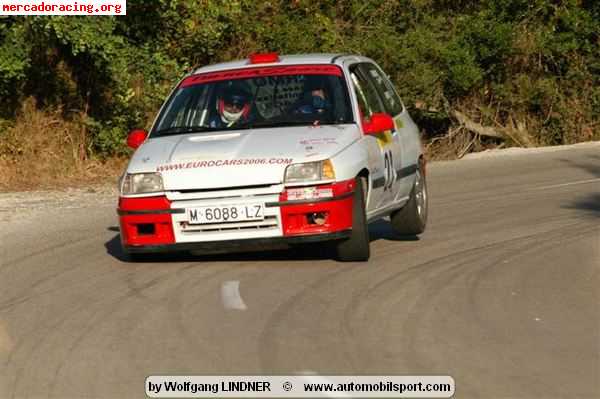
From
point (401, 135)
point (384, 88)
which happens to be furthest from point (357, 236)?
point (384, 88)

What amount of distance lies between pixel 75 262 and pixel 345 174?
8.48 ft

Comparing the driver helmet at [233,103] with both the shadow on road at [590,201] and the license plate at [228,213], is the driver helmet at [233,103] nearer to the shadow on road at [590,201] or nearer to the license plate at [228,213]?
the license plate at [228,213]

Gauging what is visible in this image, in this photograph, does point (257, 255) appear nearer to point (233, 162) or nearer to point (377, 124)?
point (233, 162)

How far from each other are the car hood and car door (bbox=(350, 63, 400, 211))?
0.36 metres

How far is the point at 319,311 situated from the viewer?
881 cm

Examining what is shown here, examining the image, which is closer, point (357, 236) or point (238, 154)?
point (238, 154)

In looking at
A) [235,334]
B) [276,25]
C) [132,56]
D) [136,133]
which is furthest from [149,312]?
[276,25]

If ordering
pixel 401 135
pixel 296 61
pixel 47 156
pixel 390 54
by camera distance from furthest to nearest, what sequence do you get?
pixel 390 54 < pixel 47 156 < pixel 401 135 < pixel 296 61

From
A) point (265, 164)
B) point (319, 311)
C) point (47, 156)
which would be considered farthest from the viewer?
point (47, 156)

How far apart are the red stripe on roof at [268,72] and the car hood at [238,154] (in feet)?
2.61

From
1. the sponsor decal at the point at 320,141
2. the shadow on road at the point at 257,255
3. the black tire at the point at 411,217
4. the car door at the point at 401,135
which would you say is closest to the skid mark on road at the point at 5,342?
the shadow on road at the point at 257,255

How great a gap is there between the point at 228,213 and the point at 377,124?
1.58m
